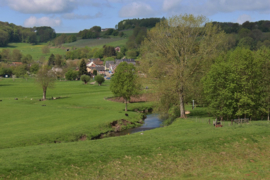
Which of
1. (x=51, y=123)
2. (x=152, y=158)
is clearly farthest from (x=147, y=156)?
(x=51, y=123)

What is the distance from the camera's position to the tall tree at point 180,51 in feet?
160

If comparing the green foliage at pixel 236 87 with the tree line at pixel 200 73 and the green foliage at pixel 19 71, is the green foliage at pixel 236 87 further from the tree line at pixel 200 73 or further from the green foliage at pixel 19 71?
the green foliage at pixel 19 71

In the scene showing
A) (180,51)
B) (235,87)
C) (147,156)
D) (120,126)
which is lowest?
(120,126)

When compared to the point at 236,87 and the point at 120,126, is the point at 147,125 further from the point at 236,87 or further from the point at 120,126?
the point at 236,87

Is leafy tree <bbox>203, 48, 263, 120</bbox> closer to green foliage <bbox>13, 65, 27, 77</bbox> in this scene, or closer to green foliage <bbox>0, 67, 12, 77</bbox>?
green foliage <bbox>13, 65, 27, 77</bbox>

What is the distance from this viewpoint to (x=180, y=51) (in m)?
50.2

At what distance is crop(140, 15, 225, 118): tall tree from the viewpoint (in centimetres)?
4866

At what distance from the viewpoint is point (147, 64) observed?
53344 millimetres

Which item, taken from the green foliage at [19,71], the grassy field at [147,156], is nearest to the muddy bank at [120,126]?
the grassy field at [147,156]

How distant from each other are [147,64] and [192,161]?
2974 centimetres

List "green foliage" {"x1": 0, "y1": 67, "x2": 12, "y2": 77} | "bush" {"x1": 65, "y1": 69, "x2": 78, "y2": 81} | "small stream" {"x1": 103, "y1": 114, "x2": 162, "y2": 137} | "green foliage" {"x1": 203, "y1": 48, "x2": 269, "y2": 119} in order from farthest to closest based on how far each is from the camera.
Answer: "green foliage" {"x1": 0, "y1": 67, "x2": 12, "y2": 77} → "bush" {"x1": 65, "y1": 69, "x2": 78, "y2": 81} → "small stream" {"x1": 103, "y1": 114, "x2": 162, "y2": 137} → "green foliage" {"x1": 203, "y1": 48, "x2": 269, "y2": 119}

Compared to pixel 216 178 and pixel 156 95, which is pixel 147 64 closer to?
pixel 156 95

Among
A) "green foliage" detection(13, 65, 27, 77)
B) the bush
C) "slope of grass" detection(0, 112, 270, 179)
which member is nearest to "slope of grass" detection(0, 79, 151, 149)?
"slope of grass" detection(0, 112, 270, 179)

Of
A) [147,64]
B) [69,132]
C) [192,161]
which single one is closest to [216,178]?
[192,161]
